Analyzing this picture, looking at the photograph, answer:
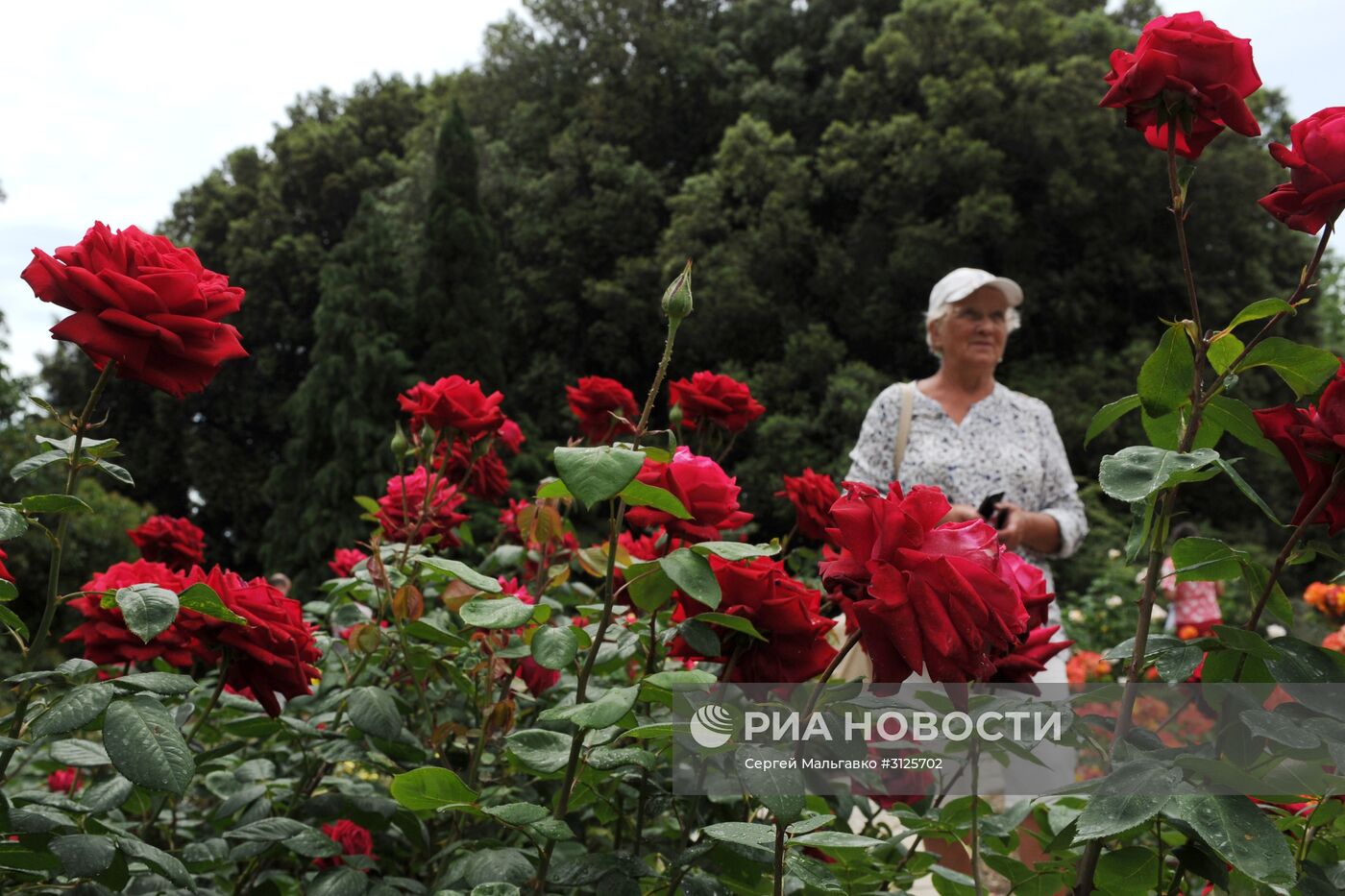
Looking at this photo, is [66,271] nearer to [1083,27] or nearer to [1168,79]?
[1168,79]

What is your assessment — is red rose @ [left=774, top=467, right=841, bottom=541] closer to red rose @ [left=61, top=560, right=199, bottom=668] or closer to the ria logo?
the ria logo

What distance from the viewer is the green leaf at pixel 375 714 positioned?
3.14 feet

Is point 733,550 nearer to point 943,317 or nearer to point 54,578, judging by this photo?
point 54,578

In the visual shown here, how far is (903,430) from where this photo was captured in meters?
2.35

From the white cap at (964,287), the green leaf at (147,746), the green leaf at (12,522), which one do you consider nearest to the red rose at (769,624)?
the green leaf at (147,746)

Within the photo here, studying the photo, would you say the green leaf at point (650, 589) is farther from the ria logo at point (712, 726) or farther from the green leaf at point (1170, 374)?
the green leaf at point (1170, 374)

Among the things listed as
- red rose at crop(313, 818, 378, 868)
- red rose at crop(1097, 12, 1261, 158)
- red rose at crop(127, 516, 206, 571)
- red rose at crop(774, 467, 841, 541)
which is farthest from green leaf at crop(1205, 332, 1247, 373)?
red rose at crop(127, 516, 206, 571)

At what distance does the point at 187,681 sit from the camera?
2.52 ft

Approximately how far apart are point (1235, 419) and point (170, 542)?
4.77 ft

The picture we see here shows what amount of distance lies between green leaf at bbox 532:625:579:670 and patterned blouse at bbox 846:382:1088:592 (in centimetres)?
152

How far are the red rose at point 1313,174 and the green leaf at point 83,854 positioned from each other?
88 cm

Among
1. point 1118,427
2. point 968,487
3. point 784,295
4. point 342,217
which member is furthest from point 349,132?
point 968,487

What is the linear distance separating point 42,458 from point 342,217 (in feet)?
61.1

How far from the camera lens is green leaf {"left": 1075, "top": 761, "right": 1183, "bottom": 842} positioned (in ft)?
1.94
